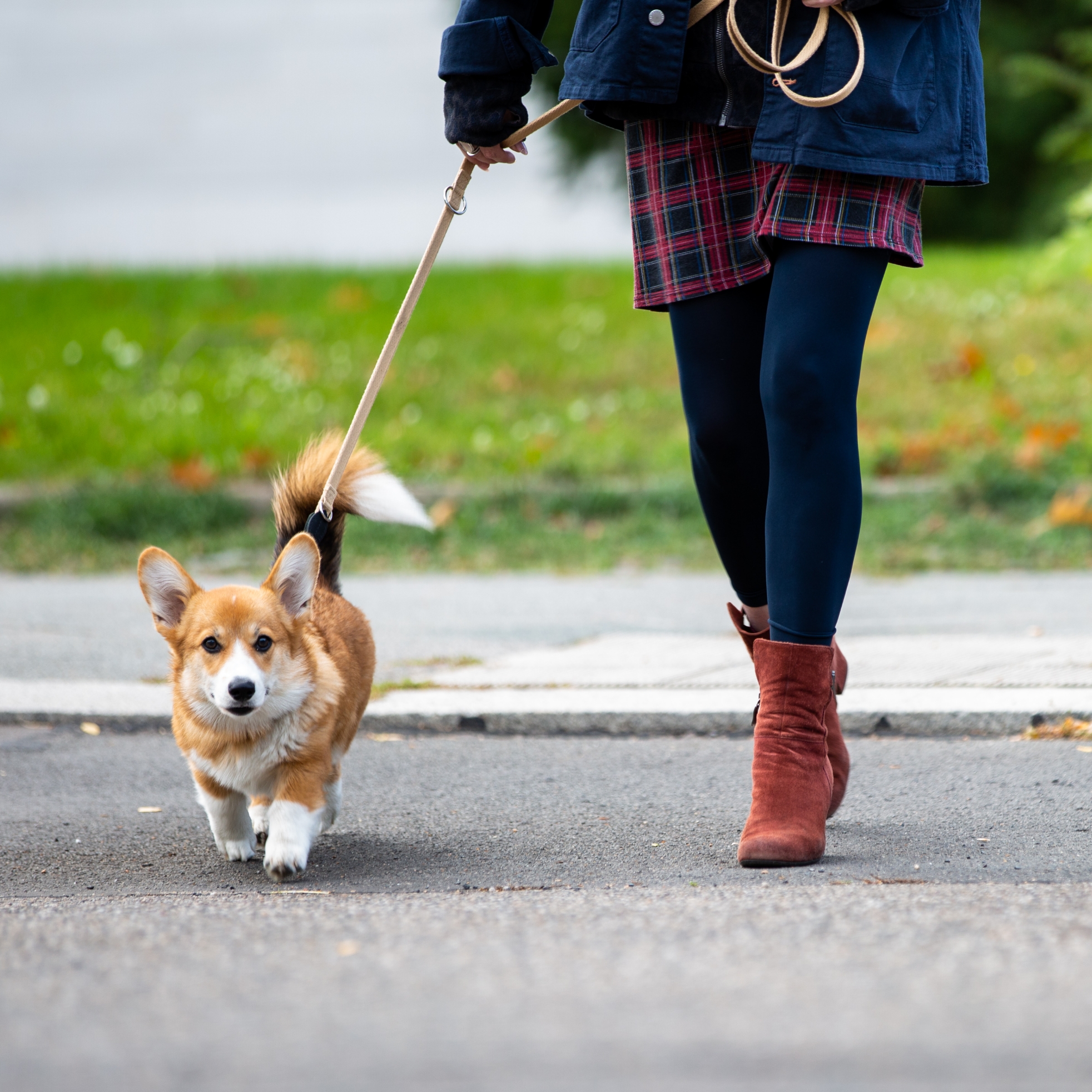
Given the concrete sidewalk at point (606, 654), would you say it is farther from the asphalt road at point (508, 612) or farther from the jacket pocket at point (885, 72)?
the jacket pocket at point (885, 72)

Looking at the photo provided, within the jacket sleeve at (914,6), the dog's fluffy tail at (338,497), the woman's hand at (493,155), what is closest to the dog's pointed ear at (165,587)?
the dog's fluffy tail at (338,497)

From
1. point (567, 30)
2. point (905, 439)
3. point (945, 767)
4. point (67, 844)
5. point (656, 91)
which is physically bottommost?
point (67, 844)

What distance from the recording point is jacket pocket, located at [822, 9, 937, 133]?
2674 millimetres

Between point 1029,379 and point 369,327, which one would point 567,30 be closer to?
point 369,327

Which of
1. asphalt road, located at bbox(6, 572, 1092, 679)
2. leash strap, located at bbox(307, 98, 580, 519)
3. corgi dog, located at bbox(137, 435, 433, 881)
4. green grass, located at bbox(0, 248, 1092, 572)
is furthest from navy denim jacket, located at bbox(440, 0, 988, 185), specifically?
green grass, located at bbox(0, 248, 1092, 572)

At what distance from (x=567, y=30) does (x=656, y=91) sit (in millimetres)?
15521

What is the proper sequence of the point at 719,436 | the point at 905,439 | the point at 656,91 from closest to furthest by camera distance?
the point at 656,91 → the point at 719,436 → the point at 905,439

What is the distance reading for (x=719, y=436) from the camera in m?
3.00

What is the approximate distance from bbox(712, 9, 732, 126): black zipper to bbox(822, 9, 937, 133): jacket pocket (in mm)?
211

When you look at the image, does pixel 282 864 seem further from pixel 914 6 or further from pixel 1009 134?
pixel 1009 134

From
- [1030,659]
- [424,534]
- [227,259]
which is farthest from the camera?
[227,259]

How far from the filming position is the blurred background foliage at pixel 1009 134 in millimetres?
17469

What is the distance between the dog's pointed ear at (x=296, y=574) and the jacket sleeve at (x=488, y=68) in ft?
2.85

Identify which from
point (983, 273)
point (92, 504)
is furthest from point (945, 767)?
point (983, 273)
